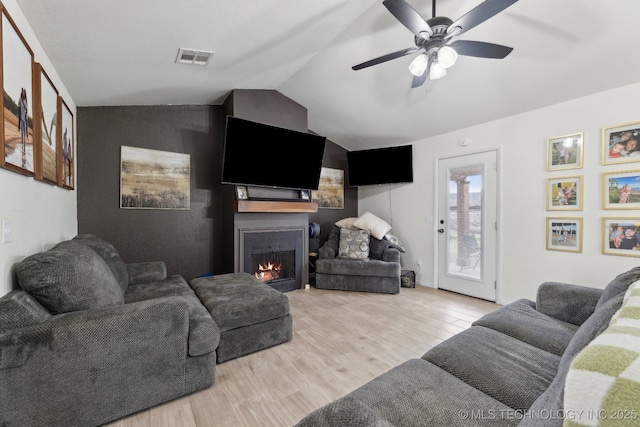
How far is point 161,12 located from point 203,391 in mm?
2568

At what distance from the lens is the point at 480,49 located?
1.98 metres

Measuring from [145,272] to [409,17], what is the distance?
10.7ft

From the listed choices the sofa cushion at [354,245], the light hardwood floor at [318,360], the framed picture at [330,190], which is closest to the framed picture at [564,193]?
the light hardwood floor at [318,360]

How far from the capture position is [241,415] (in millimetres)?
1575

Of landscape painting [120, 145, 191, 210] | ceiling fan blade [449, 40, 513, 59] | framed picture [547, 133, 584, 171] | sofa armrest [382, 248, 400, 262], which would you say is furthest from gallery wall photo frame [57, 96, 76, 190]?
framed picture [547, 133, 584, 171]

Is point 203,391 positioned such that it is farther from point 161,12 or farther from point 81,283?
point 161,12

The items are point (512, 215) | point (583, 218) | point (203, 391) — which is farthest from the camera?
point (512, 215)

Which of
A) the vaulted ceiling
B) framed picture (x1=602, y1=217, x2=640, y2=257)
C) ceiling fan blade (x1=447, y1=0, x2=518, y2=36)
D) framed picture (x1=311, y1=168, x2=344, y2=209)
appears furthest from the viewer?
framed picture (x1=311, y1=168, x2=344, y2=209)

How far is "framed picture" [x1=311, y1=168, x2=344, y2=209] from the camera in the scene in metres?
5.16

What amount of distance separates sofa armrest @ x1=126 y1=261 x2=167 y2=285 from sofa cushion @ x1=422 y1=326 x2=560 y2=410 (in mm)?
2783

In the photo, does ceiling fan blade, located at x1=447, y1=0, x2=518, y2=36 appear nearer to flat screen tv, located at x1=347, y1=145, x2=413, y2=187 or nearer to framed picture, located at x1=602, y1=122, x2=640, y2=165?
framed picture, located at x1=602, y1=122, x2=640, y2=165

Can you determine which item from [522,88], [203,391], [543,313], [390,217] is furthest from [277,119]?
[543,313]

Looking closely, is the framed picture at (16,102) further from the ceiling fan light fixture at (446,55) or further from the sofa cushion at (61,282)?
the ceiling fan light fixture at (446,55)

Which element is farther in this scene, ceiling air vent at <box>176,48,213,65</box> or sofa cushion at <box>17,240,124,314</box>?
ceiling air vent at <box>176,48,213,65</box>
